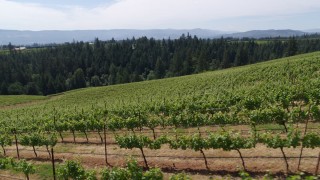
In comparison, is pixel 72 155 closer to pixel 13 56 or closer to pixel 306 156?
pixel 306 156

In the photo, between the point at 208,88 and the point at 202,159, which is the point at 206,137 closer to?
the point at 202,159

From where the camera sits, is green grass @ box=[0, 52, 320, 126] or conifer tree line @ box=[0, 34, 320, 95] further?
conifer tree line @ box=[0, 34, 320, 95]

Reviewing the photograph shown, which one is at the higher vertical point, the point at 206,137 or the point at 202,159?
the point at 206,137

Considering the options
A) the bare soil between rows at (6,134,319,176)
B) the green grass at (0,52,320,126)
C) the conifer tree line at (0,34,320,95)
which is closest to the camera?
the bare soil between rows at (6,134,319,176)

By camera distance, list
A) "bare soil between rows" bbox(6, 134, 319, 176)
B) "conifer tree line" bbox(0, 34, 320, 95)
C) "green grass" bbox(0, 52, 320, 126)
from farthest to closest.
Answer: "conifer tree line" bbox(0, 34, 320, 95) → "green grass" bbox(0, 52, 320, 126) → "bare soil between rows" bbox(6, 134, 319, 176)

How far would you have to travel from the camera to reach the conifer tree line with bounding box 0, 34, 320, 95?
123m

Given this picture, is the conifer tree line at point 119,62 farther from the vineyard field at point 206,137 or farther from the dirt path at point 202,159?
the dirt path at point 202,159

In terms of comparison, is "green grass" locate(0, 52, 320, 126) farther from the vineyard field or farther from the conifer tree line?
the conifer tree line

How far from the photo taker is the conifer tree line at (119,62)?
404 feet

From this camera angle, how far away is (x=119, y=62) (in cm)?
15025

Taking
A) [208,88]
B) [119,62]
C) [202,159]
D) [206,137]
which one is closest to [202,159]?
[202,159]

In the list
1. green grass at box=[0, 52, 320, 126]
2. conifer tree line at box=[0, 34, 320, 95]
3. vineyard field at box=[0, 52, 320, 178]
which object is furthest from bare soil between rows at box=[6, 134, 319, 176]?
conifer tree line at box=[0, 34, 320, 95]

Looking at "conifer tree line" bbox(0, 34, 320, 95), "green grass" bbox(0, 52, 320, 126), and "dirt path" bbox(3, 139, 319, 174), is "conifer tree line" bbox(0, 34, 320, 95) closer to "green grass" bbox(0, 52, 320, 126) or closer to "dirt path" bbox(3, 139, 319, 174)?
"green grass" bbox(0, 52, 320, 126)

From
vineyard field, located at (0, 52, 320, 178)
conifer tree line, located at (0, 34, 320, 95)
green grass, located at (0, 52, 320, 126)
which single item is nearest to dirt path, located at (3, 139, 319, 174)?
vineyard field, located at (0, 52, 320, 178)
